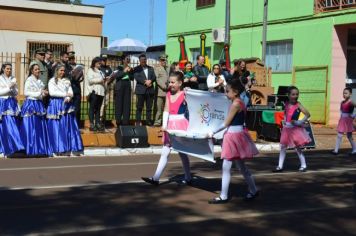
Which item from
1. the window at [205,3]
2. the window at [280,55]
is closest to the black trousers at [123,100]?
the window at [280,55]

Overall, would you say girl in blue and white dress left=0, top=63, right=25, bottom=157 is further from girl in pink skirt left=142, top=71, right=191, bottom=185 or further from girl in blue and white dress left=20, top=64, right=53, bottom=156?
girl in pink skirt left=142, top=71, right=191, bottom=185

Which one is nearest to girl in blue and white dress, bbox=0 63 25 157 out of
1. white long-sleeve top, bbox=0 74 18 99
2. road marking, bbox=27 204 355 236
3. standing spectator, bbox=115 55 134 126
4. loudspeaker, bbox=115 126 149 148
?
white long-sleeve top, bbox=0 74 18 99

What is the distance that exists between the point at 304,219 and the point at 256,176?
11.9 feet

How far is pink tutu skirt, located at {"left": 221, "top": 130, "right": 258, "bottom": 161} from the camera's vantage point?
8.65 metres

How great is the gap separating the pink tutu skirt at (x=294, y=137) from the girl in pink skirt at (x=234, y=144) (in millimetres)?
3283

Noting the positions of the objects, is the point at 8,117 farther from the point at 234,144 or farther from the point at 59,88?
the point at 234,144

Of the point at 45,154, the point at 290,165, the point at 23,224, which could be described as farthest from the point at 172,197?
the point at 45,154

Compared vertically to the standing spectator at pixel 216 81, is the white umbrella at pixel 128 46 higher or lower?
higher

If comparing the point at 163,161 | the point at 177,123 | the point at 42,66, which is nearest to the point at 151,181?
the point at 163,161

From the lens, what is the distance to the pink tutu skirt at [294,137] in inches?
471

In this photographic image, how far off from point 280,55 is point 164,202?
19.5m

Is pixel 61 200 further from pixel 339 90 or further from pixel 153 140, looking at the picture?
pixel 339 90

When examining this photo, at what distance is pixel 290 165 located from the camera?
13.0m

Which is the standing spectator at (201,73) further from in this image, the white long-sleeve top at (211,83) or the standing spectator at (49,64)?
the standing spectator at (49,64)
